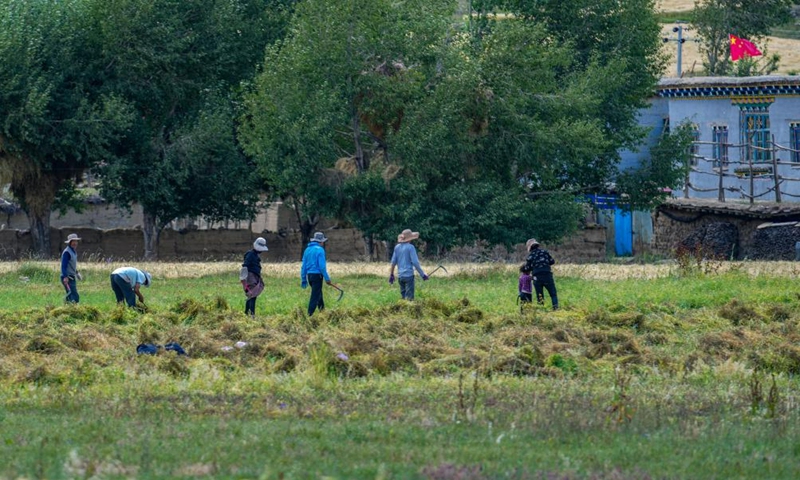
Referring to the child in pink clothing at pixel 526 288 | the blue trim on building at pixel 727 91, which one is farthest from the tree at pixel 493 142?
the child in pink clothing at pixel 526 288

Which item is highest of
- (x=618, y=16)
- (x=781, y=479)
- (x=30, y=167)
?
(x=618, y=16)

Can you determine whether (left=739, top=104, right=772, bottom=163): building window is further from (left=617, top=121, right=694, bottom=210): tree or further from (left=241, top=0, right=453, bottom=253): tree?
(left=241, top=0, right=453, bottom=253): tree

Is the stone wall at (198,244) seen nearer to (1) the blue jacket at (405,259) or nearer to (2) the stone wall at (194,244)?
(2) the stone wall at (194,244)

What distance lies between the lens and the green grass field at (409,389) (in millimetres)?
10242

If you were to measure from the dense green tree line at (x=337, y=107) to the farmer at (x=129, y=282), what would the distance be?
1763 centimetres

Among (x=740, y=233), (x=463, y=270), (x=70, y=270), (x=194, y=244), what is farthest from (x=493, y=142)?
(x=70, y=270)

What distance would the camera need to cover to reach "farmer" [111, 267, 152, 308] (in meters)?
21.7

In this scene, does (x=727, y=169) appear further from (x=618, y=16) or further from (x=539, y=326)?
(x=539, y=326)

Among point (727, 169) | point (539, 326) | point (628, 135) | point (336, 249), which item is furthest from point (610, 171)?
point (539, 326)

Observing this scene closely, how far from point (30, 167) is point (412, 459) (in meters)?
35.4

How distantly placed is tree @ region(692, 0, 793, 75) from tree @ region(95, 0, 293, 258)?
30.7m

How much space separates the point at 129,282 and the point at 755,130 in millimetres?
32003

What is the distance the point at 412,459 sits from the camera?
10.2 meters

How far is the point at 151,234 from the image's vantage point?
4747 cm
